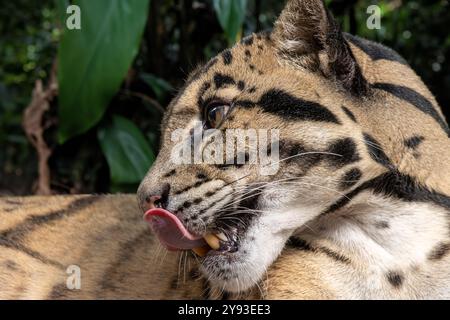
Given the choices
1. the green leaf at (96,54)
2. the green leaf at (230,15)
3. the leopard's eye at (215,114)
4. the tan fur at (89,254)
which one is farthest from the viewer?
the green leaf at (230,15)

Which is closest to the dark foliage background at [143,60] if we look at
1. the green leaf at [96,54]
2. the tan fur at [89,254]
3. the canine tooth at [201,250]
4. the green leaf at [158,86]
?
the green leaf at [158,86]

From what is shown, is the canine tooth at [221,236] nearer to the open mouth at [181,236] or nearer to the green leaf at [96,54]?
the open mouth at [181,236]

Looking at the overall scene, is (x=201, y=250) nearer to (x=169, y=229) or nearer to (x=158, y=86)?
(x=169, y=229)

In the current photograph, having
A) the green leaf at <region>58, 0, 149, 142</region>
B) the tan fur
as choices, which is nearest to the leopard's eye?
the tan fur

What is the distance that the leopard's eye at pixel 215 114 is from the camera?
2.03 meters

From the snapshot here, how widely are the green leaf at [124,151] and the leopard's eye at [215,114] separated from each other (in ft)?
6.05

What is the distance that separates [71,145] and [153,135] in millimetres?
702

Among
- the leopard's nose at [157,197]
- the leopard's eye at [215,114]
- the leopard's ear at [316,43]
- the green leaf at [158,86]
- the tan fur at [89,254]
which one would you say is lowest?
the tan fur at [89,254]

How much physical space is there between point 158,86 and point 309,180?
252 centimetres

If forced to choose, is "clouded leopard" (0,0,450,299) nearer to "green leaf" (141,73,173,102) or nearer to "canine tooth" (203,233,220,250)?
"canine tooth" (203,233,220,250)

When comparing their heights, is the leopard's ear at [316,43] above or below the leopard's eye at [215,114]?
above

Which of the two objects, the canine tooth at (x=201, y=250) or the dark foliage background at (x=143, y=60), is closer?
the canine tooth at (x=201, y=250)

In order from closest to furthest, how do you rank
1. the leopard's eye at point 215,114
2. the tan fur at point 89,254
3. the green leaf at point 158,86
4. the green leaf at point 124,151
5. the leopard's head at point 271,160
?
the leopard's head at point 271,160
the leopard's eye at point 215,114
the tan fur at point 89,254
the green leaf at point 124,151
the green leaf at point 158,86

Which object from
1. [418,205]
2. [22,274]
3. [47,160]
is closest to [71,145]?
[47,160]
